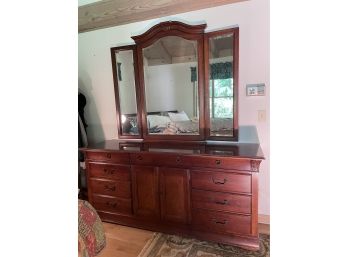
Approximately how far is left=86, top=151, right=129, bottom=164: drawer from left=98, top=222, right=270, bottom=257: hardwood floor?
0.66 m

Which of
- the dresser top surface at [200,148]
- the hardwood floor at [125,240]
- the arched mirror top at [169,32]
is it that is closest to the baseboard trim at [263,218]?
the hardwood floor at [125,240]

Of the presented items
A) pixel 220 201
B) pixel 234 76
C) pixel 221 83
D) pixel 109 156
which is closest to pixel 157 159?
pixel 109 156

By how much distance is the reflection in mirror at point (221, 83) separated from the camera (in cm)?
196

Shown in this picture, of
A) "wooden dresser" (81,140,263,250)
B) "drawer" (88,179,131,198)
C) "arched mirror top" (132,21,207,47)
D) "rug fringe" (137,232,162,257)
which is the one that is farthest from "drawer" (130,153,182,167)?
"arched mirror top" (132,21,207,47)

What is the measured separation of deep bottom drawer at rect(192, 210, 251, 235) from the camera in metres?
1.63

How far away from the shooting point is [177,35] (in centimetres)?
209

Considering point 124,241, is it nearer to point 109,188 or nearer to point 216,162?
point 109,188

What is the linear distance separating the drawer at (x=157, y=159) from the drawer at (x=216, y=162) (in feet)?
0.23

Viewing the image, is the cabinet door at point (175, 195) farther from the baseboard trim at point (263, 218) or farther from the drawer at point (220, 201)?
the baseboard trim at point (263, 218)

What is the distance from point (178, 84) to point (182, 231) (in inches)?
54.7

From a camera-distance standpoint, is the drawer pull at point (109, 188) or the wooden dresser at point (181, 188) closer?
the wooden dresser at point (181, 188)

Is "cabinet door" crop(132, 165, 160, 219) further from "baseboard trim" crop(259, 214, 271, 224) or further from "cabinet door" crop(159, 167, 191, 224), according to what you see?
"baseboard trim" crop(259, 214, 271, 224)

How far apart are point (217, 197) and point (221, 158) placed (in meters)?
0.33
